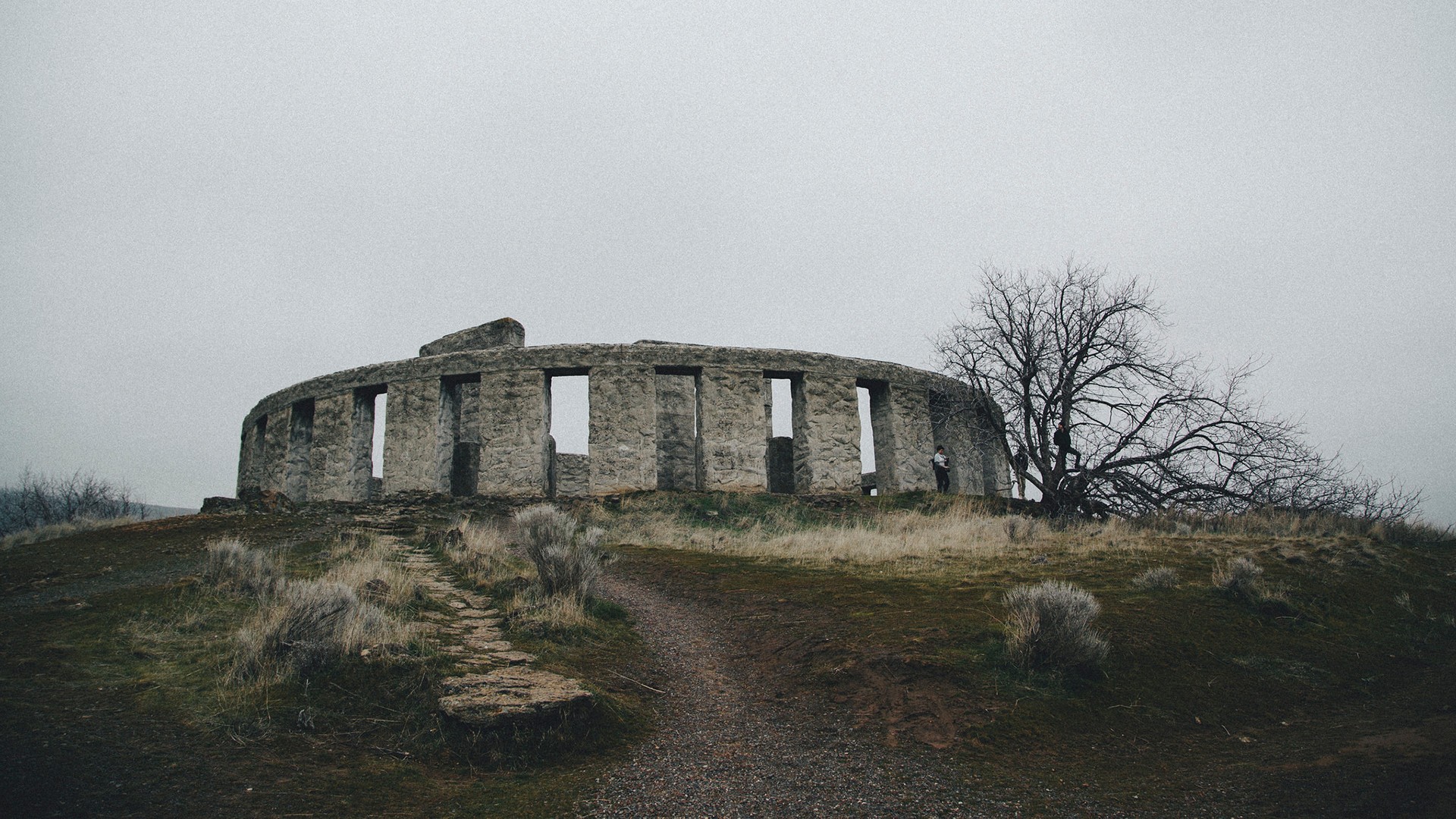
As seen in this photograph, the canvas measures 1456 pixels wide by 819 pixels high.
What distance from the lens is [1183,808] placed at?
3.69 m

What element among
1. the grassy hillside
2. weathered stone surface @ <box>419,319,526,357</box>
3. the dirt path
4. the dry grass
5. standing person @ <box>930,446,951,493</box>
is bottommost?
the dirt path

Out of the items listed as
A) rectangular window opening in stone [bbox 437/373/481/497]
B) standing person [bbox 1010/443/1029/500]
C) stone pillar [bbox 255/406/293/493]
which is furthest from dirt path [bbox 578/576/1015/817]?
stone pillar [bbox 255/406/293/493]

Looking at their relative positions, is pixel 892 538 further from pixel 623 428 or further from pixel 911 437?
pixel 623 428

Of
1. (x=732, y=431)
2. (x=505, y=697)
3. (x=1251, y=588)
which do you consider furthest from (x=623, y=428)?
(x=1251, y=588)

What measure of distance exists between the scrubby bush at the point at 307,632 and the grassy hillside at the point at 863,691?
131 mm

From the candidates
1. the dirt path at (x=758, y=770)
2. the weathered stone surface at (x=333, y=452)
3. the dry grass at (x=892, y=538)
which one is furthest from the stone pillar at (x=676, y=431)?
the dirt path at (x=758, y=770)

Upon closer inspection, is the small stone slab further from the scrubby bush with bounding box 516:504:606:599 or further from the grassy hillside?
the scrubby bush with bounding box 516:504:606:599

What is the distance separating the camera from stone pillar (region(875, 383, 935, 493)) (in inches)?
673

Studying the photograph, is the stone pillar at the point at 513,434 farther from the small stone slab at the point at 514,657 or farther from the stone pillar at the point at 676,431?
the small stone slab at the point at 514,657

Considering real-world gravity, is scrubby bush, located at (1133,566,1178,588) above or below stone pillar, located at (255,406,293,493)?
below

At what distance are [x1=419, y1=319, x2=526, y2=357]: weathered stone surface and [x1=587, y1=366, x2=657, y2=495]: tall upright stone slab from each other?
147 inches

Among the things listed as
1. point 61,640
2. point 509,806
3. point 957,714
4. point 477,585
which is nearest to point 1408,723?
point 957,714

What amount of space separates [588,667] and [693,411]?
13752 mm

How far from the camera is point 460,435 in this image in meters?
19.2
